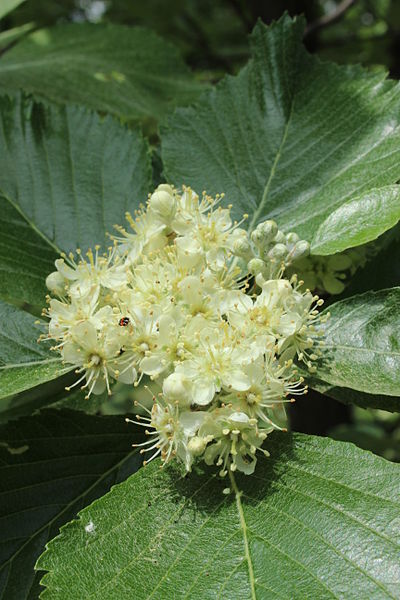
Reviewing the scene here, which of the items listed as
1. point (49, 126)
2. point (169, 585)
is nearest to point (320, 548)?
point (169, 585)

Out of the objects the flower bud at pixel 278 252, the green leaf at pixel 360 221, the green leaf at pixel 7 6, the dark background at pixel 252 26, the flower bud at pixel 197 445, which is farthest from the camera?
the dark background at pixel 252 26

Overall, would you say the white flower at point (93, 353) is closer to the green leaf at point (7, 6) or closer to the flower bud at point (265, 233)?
the flower bud at point (265, 233)

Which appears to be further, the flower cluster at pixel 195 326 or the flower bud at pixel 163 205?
the flower bud at pixel 163 205

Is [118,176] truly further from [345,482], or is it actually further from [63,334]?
[345,482]

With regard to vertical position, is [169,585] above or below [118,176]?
below

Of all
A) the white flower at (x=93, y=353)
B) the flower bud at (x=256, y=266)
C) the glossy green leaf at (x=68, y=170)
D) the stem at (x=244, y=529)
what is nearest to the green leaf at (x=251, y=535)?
the stem at (x=244, y=529)

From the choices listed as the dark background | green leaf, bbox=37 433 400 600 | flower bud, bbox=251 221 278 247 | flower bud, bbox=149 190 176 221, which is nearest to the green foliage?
green leaf, bbox=37 433 400 600
